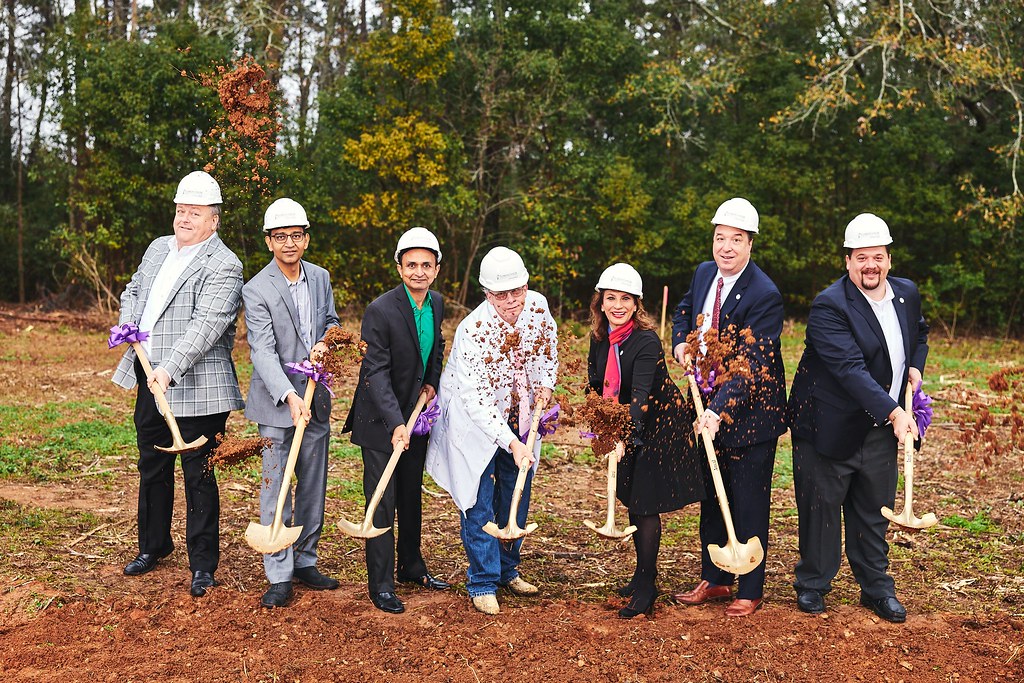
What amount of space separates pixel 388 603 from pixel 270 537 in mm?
675

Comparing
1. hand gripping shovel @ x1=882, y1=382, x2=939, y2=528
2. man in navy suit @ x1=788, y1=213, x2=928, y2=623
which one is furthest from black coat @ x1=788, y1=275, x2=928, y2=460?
hand gripping shovel @ x1=882, y1=382, x2=939, y2=528

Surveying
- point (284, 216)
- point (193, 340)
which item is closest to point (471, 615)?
point (193, 340)

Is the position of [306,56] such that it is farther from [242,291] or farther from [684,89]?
[242,291]

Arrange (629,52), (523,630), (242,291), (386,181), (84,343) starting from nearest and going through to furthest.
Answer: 1. (523,630)
2. (242,291)
3. (84,343)
4. (386,181)
5. (629,52)

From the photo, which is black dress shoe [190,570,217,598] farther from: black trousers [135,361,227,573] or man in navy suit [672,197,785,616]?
man in navy suit [672,197,785,616]

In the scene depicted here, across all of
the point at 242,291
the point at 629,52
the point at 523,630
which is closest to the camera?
the point at 523,630

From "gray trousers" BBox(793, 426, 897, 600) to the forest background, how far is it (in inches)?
473

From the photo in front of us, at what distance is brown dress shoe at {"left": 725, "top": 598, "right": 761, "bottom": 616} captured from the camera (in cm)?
476

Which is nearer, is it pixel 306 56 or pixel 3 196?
pixel 306 56

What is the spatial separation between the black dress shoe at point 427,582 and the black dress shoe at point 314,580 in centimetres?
37

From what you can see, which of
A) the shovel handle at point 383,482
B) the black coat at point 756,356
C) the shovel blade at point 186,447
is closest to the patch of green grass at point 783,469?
the black coat at point 756,356

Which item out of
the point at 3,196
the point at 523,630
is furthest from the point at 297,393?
the point at 3,196

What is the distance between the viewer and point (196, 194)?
494 centimetres

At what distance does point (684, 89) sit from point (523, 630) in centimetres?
1628
